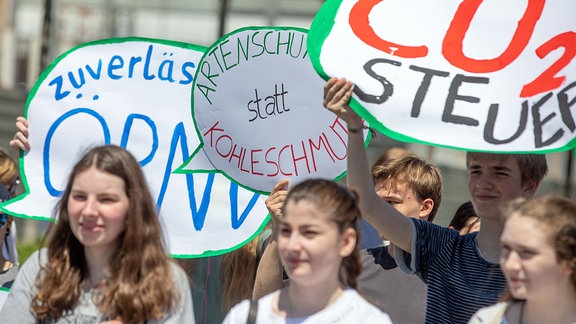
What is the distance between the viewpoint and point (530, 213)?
9.73 ft

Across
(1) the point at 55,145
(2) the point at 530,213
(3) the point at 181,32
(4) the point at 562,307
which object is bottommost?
(4) the point at 562,307

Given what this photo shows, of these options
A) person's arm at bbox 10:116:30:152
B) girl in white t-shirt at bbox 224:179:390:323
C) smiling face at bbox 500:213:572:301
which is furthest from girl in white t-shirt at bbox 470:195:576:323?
person's arm at bbox 10:116:30:152

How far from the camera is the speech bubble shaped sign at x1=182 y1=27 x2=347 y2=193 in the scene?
14.2 ft

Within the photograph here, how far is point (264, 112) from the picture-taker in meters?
4.44

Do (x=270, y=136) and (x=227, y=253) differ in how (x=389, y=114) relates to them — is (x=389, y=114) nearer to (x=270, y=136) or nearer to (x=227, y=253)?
(x=270, y=136)

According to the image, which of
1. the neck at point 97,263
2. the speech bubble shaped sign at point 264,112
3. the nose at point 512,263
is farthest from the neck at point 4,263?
the nose at point 512,263

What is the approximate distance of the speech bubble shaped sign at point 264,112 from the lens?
4.33 meters

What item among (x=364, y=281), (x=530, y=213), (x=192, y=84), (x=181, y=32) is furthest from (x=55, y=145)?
(x=181, y=32)

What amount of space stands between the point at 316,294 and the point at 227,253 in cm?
150

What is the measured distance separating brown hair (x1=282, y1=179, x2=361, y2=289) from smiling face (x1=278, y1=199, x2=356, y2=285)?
18 mm

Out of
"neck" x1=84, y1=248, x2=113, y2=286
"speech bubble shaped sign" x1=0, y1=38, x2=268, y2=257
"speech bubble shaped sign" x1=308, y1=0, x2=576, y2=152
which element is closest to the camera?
"neck" x1=84, y1=248, x2=113, y2=286

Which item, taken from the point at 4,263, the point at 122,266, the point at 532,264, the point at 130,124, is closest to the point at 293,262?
the point at 122,266

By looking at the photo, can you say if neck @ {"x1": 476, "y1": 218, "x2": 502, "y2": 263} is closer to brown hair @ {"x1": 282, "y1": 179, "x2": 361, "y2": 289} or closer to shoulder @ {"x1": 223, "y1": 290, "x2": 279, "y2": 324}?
brown hair @ {"x1": 282, "y1": 179, "x2": 361, "y2": 289}

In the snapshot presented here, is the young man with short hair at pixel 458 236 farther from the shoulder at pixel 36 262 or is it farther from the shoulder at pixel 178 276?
the shoulder at pixel 36 262
